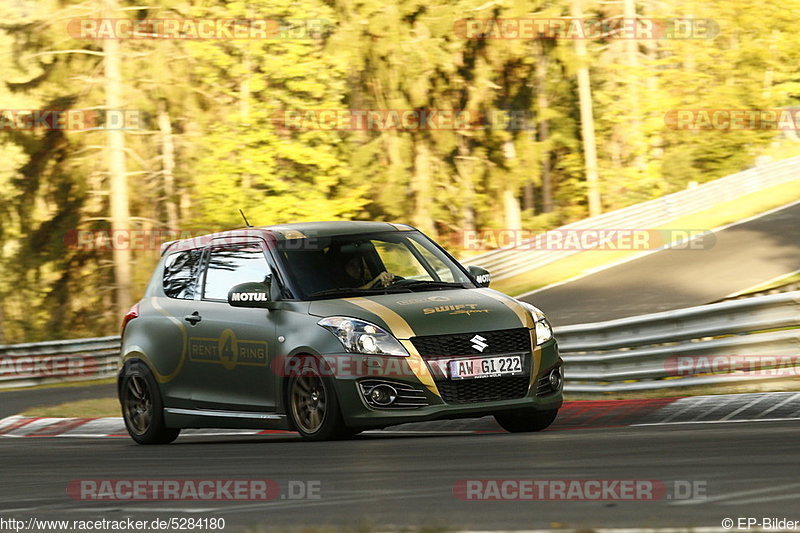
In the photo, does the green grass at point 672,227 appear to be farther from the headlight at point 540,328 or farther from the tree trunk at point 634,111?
the headlight at point 540,328

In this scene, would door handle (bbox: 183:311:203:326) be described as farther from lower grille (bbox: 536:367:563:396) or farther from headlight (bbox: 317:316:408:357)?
lower grille (bbox: 536:367:563:396)

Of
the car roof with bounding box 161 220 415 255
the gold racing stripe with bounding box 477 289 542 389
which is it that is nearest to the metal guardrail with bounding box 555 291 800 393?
the gold racing stripe with bounding box 477 289 542 389

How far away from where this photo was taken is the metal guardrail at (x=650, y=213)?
32281 millimetres

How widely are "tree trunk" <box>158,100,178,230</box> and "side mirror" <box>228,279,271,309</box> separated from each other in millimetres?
32750

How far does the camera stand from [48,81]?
1647 inches

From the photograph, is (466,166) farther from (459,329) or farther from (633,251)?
(459,329)

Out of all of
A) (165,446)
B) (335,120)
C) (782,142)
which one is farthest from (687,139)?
(165,446)

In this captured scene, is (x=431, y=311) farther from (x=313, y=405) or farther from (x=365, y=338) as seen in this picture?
(x=313, y=405)

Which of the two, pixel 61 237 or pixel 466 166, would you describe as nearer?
pixel 61 237

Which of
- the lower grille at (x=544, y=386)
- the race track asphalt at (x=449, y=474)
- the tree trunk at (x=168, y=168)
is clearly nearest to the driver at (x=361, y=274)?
the race track asphalt at (x=449, y=474)

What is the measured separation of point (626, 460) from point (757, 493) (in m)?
1.57

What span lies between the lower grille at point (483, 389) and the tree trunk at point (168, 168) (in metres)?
33.9

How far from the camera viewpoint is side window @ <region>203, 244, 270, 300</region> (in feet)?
37.1

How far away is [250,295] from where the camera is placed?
10789 millimetres
